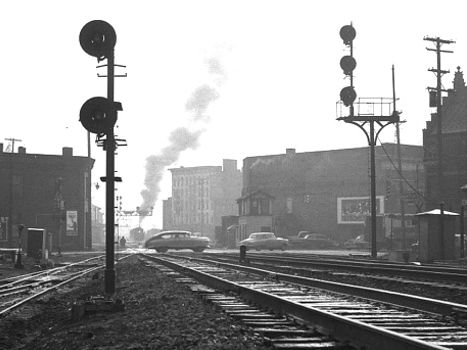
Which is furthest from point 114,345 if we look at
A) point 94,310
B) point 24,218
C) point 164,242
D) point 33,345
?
point 24,218

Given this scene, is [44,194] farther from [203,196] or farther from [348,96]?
[203,196]

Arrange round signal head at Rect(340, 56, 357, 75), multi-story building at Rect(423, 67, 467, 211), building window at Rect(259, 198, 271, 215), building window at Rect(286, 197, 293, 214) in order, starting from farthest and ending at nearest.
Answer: building window at Rect(286, 197, 293, 214) < building window at Rect(259, 198, 271, 215) < multi-story building at Rect(423, 67, 467, 211) < round signal head at Rect(340, 56, 357, 75)

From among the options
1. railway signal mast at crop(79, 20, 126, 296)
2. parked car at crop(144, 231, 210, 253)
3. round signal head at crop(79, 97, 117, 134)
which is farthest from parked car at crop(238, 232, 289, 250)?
round signal head at crop(79, 97, 117, 134)

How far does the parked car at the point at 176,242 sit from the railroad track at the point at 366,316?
36.3 metres

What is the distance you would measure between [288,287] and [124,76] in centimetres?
494

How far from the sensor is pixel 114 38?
12.9 metres

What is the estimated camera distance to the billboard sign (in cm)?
7150

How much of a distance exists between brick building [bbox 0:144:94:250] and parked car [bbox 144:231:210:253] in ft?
59.8

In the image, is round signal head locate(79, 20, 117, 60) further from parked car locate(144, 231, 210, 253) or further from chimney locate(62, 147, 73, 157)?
chimney locate(62, 147, 73, 157)

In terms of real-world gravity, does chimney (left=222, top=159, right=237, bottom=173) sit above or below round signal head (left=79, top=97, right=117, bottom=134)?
above

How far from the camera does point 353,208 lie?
73.2m

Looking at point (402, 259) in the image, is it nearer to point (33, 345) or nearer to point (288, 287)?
point (288, 287)

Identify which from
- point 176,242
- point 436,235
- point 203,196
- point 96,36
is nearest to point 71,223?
point 176,242

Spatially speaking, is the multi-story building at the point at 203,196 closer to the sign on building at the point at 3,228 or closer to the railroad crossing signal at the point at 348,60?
the sign on building at the point at 3,228
